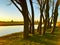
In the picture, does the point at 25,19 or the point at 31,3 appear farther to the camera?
the point at 31,3

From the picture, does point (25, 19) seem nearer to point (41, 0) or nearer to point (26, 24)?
point (26, 24)

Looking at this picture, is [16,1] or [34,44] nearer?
[34,44]

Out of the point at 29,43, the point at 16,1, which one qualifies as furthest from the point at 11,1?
the point at 29,43

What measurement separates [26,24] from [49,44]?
3.42 metres

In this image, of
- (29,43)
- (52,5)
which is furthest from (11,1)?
(52,5)

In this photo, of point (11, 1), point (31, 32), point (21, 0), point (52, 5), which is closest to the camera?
point (21, 0)

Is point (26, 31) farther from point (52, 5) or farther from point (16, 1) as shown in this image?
point (52, 5)

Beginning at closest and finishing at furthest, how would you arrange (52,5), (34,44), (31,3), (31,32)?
(34,44) → (31,3) → (31,32) → (52,5)

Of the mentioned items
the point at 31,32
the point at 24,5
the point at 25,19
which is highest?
the point at 24,5

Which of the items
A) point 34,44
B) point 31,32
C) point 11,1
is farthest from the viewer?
point 31,32

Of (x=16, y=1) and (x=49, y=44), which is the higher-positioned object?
(x=16, y=1)

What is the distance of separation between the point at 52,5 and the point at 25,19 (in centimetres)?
2126

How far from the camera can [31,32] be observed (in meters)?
25.0

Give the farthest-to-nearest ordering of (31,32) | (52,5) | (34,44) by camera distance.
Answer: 1. (52,5)
2. (31,32)
3. (34,44)
